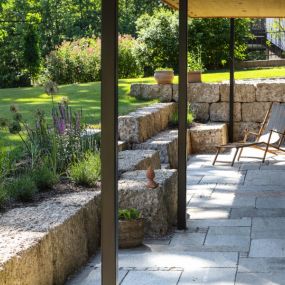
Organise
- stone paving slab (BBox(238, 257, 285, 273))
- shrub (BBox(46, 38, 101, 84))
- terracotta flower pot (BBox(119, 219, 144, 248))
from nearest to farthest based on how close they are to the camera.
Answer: stone paving slab (BBox(238, 257, 285, 273)) < terracotta flower pot (BBox(119, 219, 144, 248)) < shrub (BBox(46, 38, 101, 84))

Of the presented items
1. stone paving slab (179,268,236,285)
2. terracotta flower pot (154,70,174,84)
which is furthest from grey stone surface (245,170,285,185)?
stone paving slab (179,268,236,285)

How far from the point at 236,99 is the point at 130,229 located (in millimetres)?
6966

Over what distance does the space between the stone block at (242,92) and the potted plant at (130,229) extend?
679cm

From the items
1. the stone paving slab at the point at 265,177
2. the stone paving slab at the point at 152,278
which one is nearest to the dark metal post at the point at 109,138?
the stone paving slab at the point at 152,278

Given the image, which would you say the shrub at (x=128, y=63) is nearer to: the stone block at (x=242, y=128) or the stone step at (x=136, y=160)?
the stone block at (x=242, y=128)

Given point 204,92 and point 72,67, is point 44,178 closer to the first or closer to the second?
point 204,92

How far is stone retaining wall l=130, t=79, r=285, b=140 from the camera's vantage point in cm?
1184

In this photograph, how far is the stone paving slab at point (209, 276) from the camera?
440 centimetres

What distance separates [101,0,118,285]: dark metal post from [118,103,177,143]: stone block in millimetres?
5584

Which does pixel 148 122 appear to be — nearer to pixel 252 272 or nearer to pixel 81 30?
pixel 252 272

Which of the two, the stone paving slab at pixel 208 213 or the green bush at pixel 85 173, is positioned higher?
the green bush at pixel 85 173

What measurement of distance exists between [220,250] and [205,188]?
284 centimetres

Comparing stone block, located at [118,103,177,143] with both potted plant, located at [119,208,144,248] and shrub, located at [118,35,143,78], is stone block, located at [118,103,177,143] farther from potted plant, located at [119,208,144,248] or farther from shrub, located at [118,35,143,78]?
shrub, located at [118,35,143,78]

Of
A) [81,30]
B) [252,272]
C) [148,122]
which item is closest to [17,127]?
[252,272]
